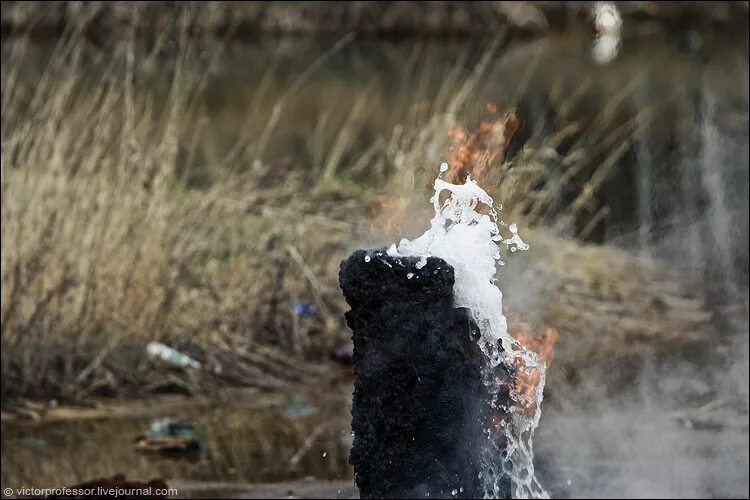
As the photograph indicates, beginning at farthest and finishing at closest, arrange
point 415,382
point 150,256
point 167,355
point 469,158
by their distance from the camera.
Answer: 1. point 150,256
2. point 167,355
3. point 469,158
4. point 415,382

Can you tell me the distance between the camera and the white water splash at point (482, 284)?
108 inches

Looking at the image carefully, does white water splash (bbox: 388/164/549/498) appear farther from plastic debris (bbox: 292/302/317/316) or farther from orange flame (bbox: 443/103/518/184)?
plastic debris (bbox: 292/302/317/316)

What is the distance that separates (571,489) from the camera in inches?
203

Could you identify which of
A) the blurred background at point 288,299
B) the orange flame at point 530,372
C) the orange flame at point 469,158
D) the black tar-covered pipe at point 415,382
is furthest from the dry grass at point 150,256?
the black tar-covered pipe at point 415,382

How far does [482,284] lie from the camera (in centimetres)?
280

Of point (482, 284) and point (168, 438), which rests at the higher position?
point (482, 284)

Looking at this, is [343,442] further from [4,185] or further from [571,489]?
[4,185]

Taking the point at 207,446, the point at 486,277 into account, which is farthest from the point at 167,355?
the point at 486,277

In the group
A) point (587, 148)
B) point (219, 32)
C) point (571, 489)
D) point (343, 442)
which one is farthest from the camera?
point (219, 32)

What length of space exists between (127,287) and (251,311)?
0.75 meters

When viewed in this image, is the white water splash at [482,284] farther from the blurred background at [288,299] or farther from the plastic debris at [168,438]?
the plastic debris at [168,438]

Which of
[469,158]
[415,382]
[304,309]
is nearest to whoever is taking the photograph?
[415,382]

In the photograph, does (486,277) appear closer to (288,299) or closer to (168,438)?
(168,438)

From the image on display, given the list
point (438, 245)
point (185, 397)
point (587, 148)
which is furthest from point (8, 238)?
point (587, 148)
